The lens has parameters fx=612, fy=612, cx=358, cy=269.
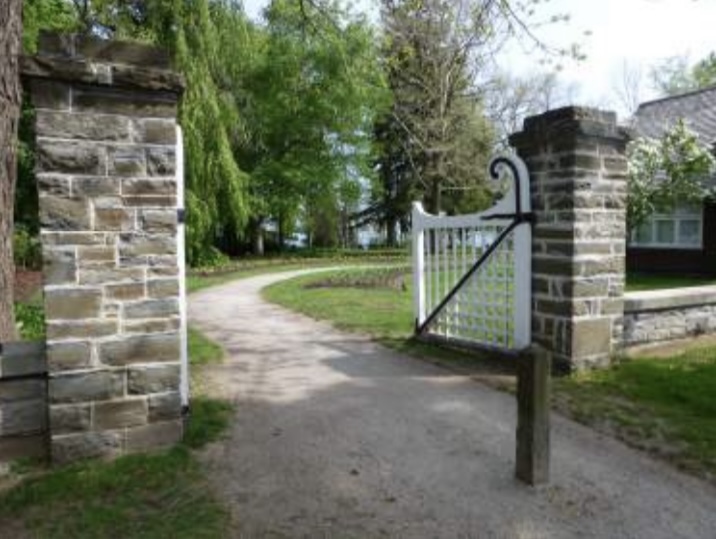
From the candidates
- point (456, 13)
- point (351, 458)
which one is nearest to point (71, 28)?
point (456, 13)

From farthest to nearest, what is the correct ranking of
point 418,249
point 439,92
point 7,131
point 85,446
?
point 439,92, point 418,249, point 7,131, point 85,446

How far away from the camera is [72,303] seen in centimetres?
366

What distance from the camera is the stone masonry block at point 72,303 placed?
361 cm

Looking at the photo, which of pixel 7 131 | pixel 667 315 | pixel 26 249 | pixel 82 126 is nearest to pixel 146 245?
pixel 82 126

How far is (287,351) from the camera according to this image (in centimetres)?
706

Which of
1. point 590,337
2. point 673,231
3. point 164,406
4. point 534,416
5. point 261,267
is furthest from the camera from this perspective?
point 261,267

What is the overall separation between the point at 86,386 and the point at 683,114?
2179cm

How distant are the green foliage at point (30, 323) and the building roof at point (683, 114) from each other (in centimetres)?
1762

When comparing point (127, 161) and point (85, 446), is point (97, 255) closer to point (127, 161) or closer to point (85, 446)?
point (127, 161)

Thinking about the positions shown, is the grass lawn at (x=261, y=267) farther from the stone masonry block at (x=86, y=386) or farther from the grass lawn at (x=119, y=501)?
the grass lawn at (x=119, y=501)

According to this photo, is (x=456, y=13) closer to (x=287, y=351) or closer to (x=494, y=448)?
(x=287, y=351)

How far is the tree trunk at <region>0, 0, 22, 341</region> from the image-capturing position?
13.1 ft

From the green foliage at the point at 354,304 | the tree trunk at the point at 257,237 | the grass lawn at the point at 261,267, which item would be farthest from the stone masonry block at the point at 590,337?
the tree trunk at the point at 257,237

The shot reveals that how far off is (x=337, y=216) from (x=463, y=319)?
28.2m
